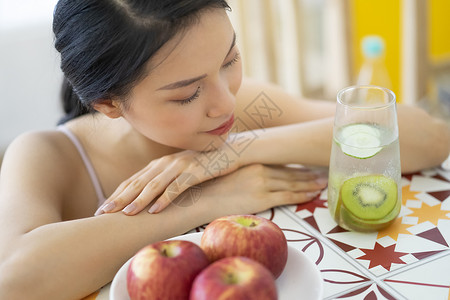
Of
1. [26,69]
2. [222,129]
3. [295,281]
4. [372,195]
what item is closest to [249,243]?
[295,281]

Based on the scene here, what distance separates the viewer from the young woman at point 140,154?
2.71 feet

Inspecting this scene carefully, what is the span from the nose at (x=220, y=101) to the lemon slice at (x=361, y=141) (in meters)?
0.21

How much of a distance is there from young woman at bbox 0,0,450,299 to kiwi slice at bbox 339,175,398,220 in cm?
16

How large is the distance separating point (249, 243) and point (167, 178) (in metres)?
0.33

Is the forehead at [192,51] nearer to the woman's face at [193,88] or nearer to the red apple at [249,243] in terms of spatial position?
the woman's face at [193,88]

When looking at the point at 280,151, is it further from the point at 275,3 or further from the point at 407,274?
the point at 275,3

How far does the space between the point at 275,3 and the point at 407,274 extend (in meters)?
1.78

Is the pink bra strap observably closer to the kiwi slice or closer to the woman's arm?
the woman's arm

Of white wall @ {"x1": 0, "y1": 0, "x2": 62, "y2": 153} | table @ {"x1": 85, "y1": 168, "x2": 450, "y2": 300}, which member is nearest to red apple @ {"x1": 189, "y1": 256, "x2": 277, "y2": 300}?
table @ {"x1": 85, "y1": 168, "x2": 450, "y2": 300}

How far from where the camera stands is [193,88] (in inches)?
35.0

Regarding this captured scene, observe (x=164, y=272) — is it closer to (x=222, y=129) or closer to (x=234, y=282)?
(x=234, y=282)

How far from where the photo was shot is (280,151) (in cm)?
104

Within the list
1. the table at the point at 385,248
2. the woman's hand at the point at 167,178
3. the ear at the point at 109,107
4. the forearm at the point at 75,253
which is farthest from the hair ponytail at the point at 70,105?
the table at the point at 385,248

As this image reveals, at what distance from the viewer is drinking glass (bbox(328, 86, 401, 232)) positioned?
31.9 inches
